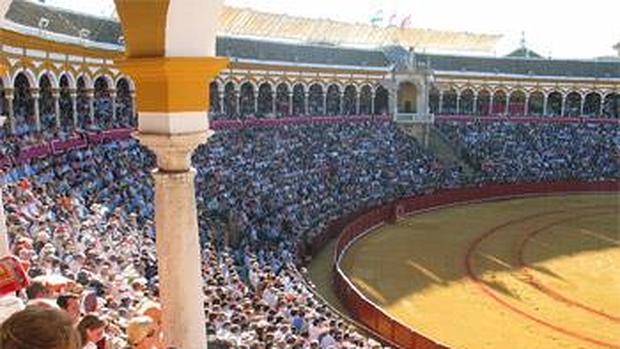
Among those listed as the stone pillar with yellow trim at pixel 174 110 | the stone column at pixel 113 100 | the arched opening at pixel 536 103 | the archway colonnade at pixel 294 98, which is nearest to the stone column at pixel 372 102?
the archway colonnade at pixel 294 98

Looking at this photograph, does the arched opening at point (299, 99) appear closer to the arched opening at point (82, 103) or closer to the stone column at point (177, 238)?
the arched opening at point (82, 103)

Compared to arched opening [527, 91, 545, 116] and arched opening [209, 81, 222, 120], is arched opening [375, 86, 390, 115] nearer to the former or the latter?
arched opening [527, 91, 545, 116]

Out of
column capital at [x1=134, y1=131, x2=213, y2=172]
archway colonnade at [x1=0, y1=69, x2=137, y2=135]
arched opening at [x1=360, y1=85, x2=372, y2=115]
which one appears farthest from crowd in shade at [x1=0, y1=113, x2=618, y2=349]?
arched opening at [x1=360, y1=85, x2=372, y2=115]

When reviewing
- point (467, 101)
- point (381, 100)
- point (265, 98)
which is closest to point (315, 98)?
point (265, 98)

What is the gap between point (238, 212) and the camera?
75.3ft

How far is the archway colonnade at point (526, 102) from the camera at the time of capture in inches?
2064

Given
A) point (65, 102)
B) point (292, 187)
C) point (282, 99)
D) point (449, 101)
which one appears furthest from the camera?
point (449, 101)

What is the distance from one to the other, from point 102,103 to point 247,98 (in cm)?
1447

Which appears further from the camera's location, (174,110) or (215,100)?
(215,100)

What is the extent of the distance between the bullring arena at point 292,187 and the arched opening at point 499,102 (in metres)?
0.67

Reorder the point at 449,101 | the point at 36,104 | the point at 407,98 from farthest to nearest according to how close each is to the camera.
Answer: the point at 449,101 → the point at 407,98 → the point at 36,104

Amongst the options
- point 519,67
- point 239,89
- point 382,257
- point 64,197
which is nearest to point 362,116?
point 239,89

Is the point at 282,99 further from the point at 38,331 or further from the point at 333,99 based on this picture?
the point at 38,331

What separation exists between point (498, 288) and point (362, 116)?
26793mm
